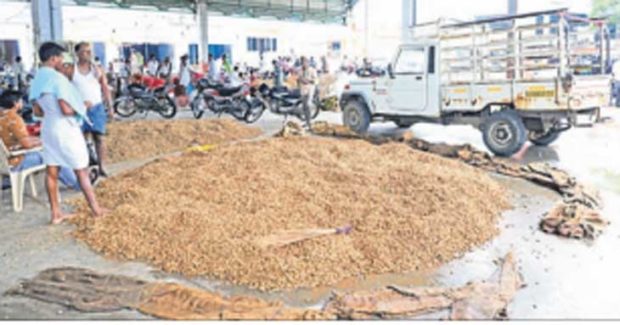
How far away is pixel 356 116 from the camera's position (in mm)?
11664

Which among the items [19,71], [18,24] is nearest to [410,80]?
[19,71]

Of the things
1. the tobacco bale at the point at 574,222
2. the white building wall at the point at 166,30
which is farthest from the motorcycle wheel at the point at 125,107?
the tobacco bale at the point at 574,222

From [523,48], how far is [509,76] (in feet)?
1.63

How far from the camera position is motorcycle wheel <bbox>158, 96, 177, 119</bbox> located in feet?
44.9

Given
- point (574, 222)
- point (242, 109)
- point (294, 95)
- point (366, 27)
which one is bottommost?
point (574, 222)

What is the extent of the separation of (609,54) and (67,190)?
867 cm

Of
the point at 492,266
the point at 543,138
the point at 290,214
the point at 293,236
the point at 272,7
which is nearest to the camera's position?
the point at 492,266

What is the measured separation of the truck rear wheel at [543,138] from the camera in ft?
32.6

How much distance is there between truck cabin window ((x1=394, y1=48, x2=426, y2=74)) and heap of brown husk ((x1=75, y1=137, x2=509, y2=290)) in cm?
318

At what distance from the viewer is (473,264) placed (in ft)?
14.4

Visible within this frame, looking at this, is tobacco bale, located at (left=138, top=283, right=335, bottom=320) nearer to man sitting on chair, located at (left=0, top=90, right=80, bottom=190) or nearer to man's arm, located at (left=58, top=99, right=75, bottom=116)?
man's arm, located at (left=58, top=99, right=75, bottom=116)

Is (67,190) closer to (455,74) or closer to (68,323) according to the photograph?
(68,323)

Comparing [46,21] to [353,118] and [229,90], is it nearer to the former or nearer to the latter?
[229,90]

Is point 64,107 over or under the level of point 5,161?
over
